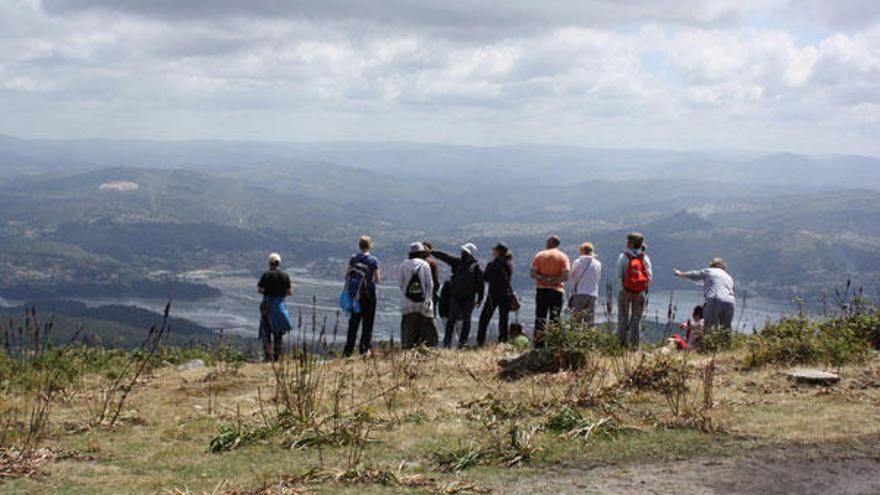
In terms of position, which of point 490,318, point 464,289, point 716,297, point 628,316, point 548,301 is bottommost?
point 490,318

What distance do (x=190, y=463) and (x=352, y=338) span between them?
745cm

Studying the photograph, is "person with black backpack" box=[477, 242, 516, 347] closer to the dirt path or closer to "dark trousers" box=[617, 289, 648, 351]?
"dark trousers" box=[617, 289, 648, 351]

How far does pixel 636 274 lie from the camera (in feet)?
45.1

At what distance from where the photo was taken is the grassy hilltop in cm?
691

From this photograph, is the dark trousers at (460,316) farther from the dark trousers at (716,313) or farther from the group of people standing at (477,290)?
the dark trousers at (716,313)

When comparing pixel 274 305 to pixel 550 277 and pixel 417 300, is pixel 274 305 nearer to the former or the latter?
pixel 417 300

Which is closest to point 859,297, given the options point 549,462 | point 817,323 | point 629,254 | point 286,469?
point 817,323

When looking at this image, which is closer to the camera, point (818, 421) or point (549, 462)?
point (549, 462)

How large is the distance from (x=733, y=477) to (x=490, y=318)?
29.7 feet

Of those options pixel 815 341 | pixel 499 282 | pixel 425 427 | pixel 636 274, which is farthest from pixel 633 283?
pixel 425 427

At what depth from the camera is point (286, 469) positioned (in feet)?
24.0

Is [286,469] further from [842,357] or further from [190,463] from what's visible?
[842,357]

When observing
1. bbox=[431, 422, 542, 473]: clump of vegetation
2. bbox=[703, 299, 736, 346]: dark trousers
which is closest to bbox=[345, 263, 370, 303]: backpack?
bbox=[703, 299, 736, 346]: dark trousers

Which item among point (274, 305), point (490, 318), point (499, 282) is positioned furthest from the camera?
point (490, 318)
